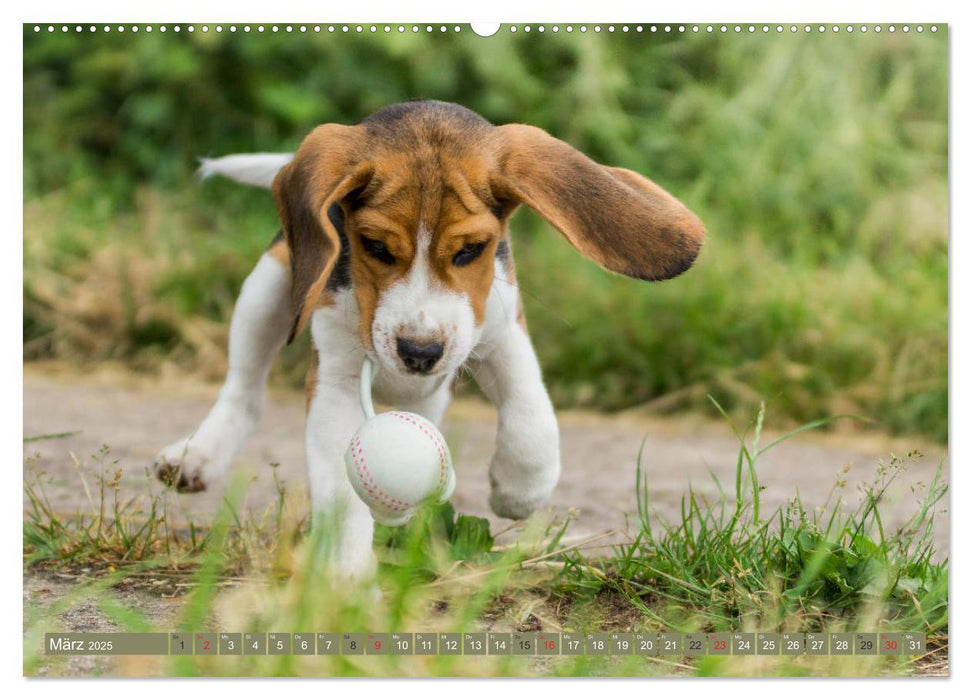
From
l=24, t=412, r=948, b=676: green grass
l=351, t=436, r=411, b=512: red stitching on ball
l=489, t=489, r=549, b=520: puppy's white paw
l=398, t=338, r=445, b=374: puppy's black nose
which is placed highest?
l=398, t=338, r=445, b=374: puppy's black nose

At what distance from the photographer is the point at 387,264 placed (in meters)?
3.33

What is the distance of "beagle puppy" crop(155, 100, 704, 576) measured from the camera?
3258 mm

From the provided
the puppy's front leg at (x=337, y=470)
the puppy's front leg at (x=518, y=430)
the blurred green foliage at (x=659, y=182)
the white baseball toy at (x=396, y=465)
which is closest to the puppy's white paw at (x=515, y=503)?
the puppy's front leg at (x=518, y=430)

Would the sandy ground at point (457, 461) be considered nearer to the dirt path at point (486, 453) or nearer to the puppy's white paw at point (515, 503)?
the dirt path at point (486, 453)

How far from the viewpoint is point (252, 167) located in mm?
4246

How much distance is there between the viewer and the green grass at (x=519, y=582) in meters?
3.03

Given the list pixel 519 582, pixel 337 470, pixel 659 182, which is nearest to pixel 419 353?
pixel 337 470

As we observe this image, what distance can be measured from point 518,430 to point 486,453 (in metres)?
1.27

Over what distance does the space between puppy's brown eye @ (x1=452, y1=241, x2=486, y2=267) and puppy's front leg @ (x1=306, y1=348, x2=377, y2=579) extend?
42 centimetres

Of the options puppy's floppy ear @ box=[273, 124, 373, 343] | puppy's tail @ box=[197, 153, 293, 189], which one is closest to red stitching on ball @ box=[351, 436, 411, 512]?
puppy's floppy ear @ box=[273, 124, 373, 343]

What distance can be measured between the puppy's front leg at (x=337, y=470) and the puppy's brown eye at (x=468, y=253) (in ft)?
1.39

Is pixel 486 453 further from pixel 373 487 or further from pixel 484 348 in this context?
pixel 373 487

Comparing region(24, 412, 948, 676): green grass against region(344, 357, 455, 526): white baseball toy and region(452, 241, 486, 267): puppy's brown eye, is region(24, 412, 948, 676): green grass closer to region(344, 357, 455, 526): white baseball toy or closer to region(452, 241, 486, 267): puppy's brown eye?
region(344, 357, 455, 526): white baseball toy
